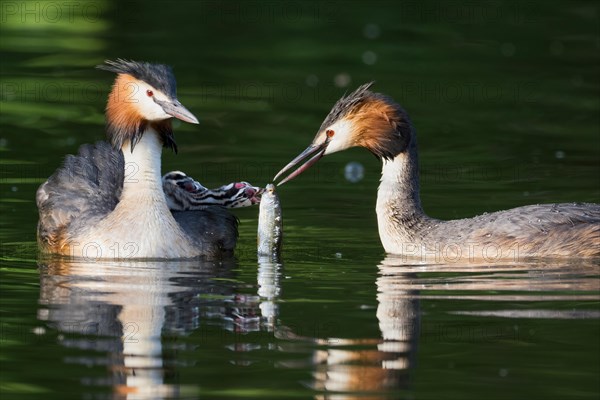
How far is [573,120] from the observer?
20.1m

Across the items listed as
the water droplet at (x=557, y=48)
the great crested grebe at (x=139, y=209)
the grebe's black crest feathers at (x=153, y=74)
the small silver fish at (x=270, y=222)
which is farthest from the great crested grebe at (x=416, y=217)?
the water droplet at (x=557, y=48)

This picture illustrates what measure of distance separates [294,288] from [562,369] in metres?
2.99

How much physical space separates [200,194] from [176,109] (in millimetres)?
1757

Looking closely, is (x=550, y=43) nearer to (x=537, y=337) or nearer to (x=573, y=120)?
(x=573, y=120)

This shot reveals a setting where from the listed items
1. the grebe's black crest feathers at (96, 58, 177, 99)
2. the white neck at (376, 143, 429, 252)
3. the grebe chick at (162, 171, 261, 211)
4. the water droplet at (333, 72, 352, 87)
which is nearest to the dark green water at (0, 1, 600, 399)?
the water droplet at (333, 72, 352, 87)

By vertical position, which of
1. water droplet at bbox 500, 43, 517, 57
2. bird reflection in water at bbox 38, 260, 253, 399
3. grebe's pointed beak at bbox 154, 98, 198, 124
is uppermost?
water droplet at bbox 500, 43, 517, 57

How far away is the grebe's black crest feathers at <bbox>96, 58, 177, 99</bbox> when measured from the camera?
13.3 meters

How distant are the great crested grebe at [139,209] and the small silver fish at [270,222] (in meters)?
0.41

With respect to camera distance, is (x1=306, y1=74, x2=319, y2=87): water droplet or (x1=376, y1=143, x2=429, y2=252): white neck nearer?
(x1=376, y1=143, x2=429, y2=252): white neck

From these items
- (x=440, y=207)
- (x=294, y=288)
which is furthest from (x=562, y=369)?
(x=440, y=207)

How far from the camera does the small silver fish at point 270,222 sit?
13.8 metres

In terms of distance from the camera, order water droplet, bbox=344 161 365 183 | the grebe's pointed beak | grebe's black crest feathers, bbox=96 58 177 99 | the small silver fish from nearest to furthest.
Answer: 1. the grebe's pointed beak
2. grebe's black crest feathers, bbox=96 58 177 99
3. the small silver fish
4. water droplet, bbox=344 161 365 183

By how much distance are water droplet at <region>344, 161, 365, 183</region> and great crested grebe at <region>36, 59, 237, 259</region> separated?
11.6 ft

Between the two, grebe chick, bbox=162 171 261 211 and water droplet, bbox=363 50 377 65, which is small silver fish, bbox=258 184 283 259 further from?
water droplet, bbox=363 50 377 65
